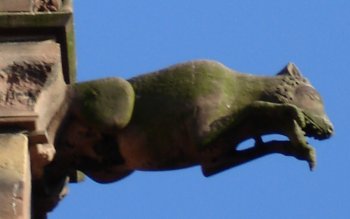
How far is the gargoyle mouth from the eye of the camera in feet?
27.3

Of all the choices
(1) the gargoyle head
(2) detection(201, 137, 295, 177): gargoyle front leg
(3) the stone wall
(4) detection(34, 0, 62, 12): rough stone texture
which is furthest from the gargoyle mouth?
(4) detection(34, 0, 62, 12): rough stone texture

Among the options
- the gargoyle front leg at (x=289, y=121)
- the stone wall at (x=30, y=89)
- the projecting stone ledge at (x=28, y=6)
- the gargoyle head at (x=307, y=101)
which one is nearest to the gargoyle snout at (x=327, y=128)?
the gargoyle head at (x=307, y=101)

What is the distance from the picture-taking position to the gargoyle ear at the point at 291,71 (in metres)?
8.53

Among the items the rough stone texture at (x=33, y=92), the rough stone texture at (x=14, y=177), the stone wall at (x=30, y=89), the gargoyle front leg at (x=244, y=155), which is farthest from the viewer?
the gargoyle front leg at (x=244, y=155)

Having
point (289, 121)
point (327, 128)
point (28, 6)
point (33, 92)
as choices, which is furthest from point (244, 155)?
point (28, 6)

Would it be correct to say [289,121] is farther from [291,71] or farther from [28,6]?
[28,6]

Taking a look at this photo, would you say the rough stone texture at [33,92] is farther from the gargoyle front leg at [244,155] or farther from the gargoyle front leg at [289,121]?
the gargoyle front leg at [289,121]

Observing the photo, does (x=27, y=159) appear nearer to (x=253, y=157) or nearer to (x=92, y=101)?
(x=92, y=101)

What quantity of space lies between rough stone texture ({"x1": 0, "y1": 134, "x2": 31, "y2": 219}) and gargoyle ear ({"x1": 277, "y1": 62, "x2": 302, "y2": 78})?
1.28 metres

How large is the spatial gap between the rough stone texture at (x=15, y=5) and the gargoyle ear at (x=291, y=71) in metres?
1.15

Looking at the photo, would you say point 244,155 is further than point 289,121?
Yes

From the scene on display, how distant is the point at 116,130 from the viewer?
27.2 feet

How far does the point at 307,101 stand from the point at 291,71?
0.69 feet

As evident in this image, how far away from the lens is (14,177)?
7.76 metres
